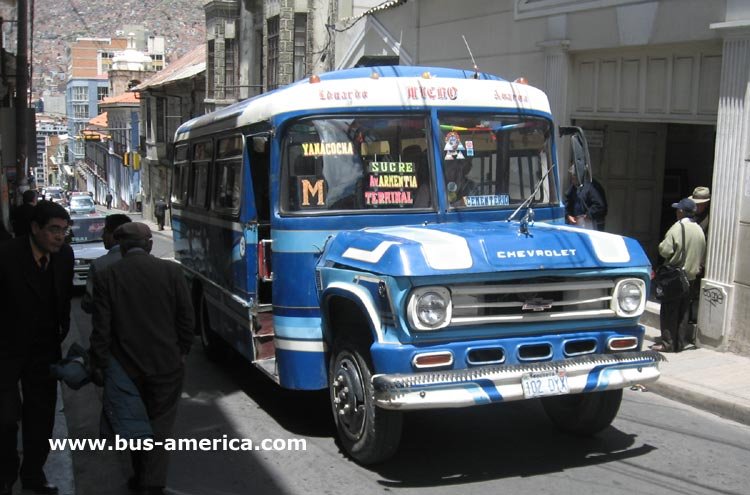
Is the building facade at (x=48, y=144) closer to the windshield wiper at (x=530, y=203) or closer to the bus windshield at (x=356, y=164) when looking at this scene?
the bus windshield at (x=356, y=164)

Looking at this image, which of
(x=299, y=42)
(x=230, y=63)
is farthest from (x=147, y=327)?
(x=230, y=63)

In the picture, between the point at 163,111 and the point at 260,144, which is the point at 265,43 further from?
the point at 260,144

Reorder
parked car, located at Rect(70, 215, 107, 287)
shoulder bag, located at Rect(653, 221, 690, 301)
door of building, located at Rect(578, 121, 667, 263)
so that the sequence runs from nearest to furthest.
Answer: shoulder bag, located at Rect(653, 221, 690, 301)
door of building, located at Rect(578, 121, 667, 263)
parked car, located at Rect(70, 215, 107, 287)

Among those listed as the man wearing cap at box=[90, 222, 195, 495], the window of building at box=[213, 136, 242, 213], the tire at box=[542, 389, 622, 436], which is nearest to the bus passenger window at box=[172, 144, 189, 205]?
the window of building at box=[213, 136, 242, 213]

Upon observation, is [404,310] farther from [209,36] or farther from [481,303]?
[209,36]

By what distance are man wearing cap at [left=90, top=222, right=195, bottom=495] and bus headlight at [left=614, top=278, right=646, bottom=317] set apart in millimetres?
2844

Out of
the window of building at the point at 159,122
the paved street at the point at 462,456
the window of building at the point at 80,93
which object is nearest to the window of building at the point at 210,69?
the window of building at the point at 159,122

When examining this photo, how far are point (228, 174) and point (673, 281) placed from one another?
194 inches

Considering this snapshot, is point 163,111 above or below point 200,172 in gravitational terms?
above

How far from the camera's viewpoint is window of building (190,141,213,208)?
8.86 m

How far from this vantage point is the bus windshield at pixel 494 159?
6570 mm

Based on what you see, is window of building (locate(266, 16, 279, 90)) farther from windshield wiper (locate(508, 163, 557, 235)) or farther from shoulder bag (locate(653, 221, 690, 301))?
windshield wiper (locate(508, 163, 557, 235))

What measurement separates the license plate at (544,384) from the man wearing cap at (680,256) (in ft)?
14.0

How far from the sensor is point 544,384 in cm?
536
